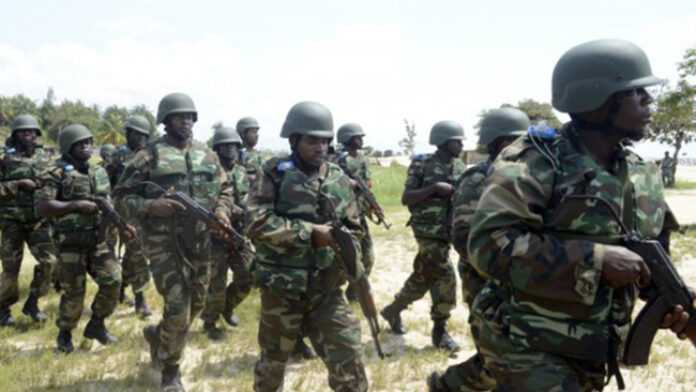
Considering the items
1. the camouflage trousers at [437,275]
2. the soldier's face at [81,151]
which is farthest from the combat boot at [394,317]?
the soldier's face at [81,151]

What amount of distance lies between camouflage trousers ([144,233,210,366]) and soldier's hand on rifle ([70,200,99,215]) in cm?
116

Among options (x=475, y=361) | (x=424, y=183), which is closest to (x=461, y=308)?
(x=424, y=183)

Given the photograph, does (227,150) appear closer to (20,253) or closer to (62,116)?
(20,253)

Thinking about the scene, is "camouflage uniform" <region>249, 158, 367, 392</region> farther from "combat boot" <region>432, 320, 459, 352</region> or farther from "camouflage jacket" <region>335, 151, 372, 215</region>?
"camouflage jacket" <region>335, 151, 372, 215</region>

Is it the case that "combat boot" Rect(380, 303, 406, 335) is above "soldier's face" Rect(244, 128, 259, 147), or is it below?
below

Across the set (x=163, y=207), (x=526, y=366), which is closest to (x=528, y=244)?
(x=526, y=366)

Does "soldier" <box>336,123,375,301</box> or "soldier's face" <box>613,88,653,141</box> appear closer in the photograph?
"soldier's face" <box>613,88,653,141</box>

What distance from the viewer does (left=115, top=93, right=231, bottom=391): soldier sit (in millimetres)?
4656

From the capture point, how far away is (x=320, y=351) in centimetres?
391

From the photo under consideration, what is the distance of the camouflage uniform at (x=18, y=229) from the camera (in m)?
6.76

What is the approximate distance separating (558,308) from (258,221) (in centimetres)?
197

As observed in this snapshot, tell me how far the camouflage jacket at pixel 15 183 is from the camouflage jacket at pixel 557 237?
5807 millimetres

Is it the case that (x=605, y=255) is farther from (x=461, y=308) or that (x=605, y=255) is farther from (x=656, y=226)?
(x=461, y=308)

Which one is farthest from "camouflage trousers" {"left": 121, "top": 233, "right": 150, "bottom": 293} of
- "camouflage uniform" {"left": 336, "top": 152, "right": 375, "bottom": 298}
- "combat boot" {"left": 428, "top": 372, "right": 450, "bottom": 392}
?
"combat boot" {"left": 428, "top": 372, "right": 450, "bottom": 392}
